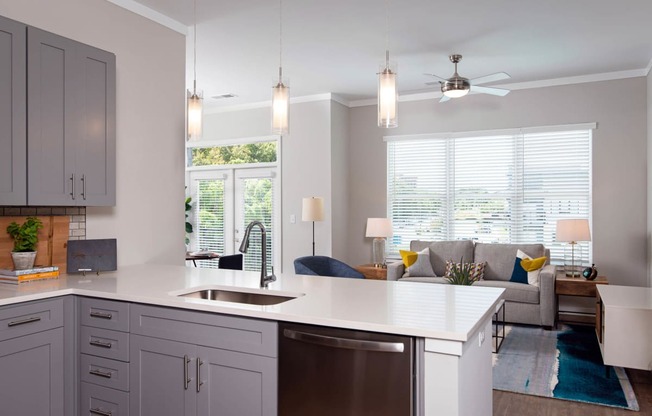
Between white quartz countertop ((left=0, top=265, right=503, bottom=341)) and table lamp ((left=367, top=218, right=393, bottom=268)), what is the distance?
3.52 meters

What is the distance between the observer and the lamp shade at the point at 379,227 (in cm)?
A: 651

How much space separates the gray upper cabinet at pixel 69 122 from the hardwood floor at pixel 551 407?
9.26 ft

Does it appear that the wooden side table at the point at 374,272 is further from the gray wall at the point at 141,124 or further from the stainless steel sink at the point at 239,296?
the stainless steel sink at the point at 239,296

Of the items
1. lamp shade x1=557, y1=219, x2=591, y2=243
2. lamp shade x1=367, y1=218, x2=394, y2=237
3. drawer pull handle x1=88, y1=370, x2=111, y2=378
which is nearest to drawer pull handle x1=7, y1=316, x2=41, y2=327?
drawer pull handle x1=88, y1=370, x2=111, y2=378

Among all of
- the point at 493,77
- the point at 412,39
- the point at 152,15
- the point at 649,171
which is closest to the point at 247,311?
the point at 152,15

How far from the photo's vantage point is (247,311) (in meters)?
2.08

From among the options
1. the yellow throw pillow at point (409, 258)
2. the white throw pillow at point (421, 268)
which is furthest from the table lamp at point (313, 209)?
the white throw pillow at point (421, 268)

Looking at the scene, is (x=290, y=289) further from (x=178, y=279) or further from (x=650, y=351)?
(x=650, y=351)

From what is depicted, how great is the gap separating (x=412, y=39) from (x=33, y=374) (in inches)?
153

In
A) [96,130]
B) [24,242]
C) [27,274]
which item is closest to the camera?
[27,274]

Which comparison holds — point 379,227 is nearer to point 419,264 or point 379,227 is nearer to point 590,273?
point 419,264

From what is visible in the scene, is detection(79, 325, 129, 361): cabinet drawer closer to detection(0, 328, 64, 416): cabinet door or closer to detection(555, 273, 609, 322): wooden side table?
detection(0, 328, 64, 416): cabinet door

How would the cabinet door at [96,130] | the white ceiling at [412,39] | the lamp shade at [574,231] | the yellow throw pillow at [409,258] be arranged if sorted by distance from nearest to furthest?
the cabinet door at [96,130] < the white ceiling at [412,39] < the lamp shade at [574,231] < the yellow throw pillow at [409,258]

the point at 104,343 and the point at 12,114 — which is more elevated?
the point at 12,114
